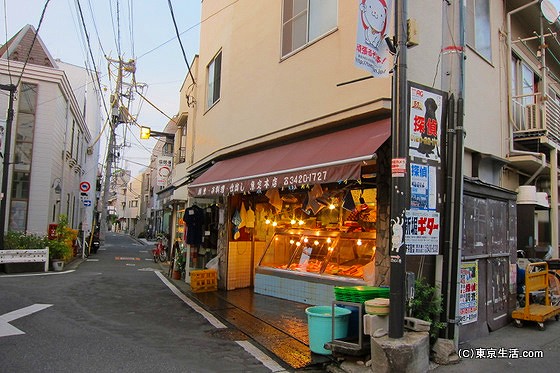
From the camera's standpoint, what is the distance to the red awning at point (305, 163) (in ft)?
21.2

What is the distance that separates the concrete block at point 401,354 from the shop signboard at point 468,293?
1379 mm

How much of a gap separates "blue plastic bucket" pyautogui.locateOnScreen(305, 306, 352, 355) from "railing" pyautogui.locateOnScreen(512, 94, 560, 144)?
7367mm

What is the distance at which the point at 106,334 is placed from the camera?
23.1ft

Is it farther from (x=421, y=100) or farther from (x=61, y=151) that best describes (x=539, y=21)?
(x=61, y=151)

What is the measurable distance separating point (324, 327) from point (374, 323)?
0.86 meters

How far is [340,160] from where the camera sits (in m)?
6.62

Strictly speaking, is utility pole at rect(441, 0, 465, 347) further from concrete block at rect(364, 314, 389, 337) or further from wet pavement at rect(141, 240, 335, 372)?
wet pavement at rect(141, 240, 335, 372)

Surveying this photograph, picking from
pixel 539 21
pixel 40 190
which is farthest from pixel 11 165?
pixel 539 21

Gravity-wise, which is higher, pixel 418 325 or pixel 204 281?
pixel 418 325

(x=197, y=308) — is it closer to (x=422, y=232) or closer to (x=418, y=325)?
(x=418, y=325)

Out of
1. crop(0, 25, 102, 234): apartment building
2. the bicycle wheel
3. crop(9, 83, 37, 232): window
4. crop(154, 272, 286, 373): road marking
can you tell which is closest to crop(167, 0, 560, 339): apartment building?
the bicycle wheel

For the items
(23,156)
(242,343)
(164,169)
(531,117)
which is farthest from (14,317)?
(164,169)

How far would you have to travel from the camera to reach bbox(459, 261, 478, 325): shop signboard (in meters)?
6.47

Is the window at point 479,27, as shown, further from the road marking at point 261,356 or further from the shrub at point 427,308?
the road marking at point 261,356
